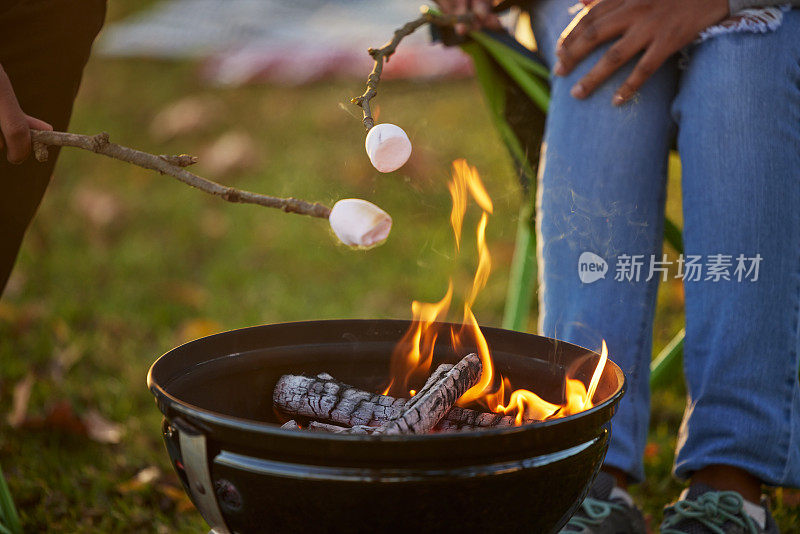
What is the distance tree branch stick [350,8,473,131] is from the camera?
0.99m

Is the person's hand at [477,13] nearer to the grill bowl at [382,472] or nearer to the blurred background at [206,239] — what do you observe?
the blurred background at [206,239]

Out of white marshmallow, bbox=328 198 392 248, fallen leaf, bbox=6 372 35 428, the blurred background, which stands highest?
white marshmallow, bbox=328 198 392 248

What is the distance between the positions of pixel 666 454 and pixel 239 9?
5368mm

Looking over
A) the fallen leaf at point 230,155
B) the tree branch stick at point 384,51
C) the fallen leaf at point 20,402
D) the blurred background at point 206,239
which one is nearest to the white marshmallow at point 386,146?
the tree branch stick at point 384,51

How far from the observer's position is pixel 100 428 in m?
1.95

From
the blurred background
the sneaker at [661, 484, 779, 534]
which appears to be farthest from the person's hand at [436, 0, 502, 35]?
the sneaker at [661, 484, 779, 534]

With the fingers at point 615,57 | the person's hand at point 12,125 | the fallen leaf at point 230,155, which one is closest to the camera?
the person's hand at point 12,125

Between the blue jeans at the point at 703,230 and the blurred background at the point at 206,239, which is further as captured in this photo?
the blurred background at the point at 206,239

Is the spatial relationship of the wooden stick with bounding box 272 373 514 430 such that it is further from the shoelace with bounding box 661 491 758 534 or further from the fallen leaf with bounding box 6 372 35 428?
the fallen leaf with bounding box 6 372 35 428

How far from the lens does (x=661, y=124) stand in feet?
4.61

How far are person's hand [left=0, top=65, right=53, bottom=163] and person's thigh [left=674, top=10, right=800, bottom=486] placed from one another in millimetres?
1072

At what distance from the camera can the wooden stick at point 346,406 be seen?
1126mm

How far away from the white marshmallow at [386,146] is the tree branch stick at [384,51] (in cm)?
3

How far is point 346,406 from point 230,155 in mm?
2954
